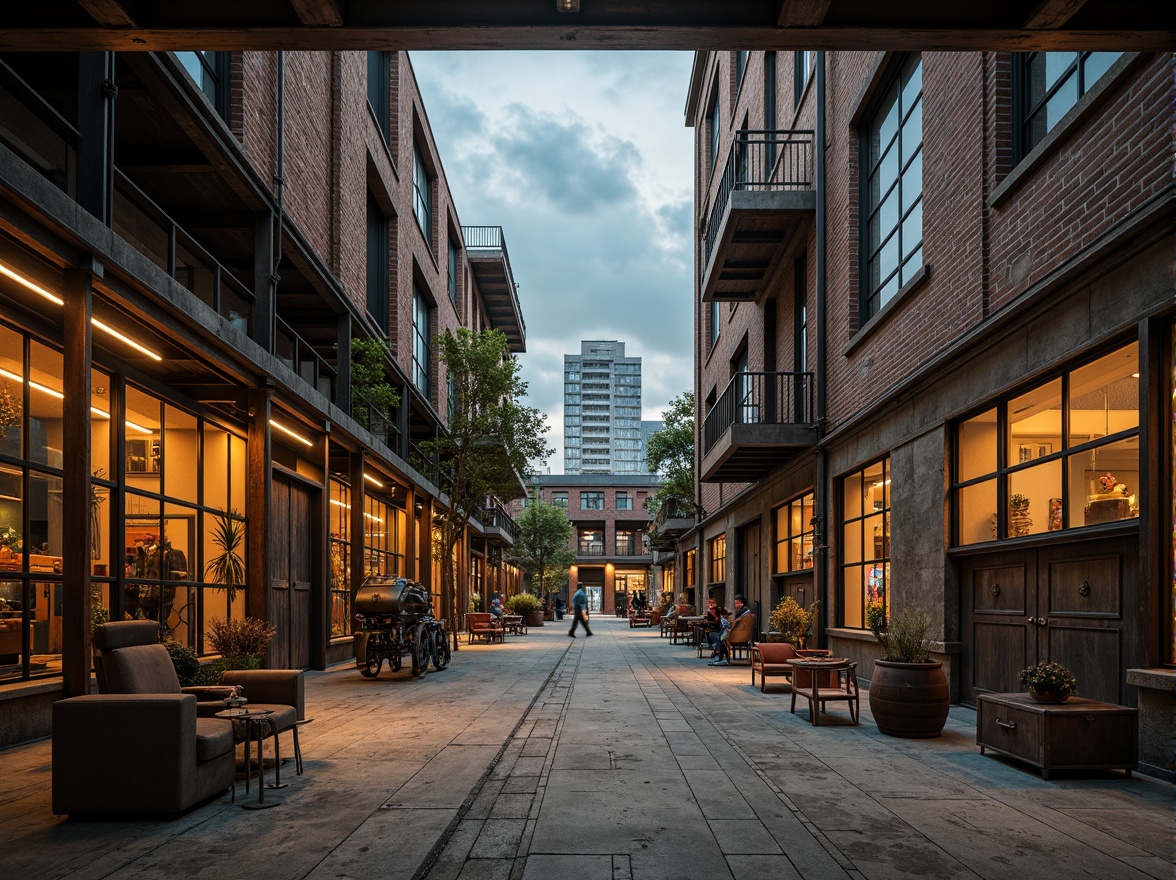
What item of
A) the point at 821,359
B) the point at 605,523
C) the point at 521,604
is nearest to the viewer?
the point at 821,359

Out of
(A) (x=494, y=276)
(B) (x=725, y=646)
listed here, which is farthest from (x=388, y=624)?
(A) (x=494, y=276)

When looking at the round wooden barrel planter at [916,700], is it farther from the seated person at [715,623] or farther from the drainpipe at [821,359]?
the seated person at [715,623]

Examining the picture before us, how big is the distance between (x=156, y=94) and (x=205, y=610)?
663 centimetres

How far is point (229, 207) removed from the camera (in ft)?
45.5

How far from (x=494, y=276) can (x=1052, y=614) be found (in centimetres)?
3889

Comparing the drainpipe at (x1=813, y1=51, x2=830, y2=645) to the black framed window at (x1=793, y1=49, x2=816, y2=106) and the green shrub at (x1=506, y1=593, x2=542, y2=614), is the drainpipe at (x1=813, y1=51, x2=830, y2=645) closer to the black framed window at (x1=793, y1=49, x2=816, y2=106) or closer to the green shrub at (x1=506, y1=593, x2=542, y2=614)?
the black framed window at (x1=793, y1=49, x2=816, y2=106)

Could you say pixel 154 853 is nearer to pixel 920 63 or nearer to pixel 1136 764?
pixel 1136 764

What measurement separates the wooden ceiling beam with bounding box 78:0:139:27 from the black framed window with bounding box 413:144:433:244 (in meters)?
25.3

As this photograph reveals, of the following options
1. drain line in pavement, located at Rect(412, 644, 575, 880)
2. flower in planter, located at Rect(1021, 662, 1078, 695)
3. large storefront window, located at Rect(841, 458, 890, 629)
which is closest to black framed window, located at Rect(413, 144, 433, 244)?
large storefront window, located at Rect(841, 458, 890, 629)

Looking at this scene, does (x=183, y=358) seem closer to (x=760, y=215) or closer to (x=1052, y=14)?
(x=1052, y=14)

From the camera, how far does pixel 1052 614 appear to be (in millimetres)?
8664

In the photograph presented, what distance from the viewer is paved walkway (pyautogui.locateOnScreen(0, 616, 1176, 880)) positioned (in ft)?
15.5

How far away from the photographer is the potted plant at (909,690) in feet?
28.8

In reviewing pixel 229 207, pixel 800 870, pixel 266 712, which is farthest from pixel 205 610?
pixel 800 870
